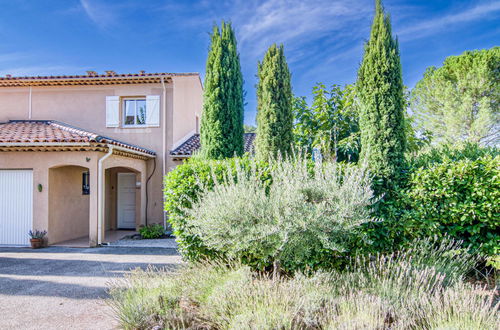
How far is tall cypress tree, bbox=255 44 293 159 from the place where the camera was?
23.5 feet

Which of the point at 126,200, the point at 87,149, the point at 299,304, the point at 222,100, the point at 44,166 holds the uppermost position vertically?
the point at 222,100

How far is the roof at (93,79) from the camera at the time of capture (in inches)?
478

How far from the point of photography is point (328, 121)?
8.30 metres

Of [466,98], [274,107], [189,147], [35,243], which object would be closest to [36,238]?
[35,243]

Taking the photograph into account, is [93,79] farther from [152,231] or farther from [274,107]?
[274,107]

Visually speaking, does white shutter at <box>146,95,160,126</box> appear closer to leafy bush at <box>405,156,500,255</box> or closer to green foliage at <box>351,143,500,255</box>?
green foliage at <box>351,143,500,255</box>

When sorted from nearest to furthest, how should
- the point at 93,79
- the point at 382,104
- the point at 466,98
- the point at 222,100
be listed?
the point at 382,104 → the point at 222,100 → the point at 93,79 → the point at 466,98

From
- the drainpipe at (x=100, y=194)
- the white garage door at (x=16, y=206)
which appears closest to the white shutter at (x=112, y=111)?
the drainpipe at (x=100, y=194)

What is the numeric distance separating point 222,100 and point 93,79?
23.1ft

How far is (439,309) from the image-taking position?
132 inches

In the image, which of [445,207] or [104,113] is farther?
[104,113]

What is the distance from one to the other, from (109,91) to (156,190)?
4816 mm

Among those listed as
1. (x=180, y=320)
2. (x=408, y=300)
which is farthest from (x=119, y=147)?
(x=408, y=300)

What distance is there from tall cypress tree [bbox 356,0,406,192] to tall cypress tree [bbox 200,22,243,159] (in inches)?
144
